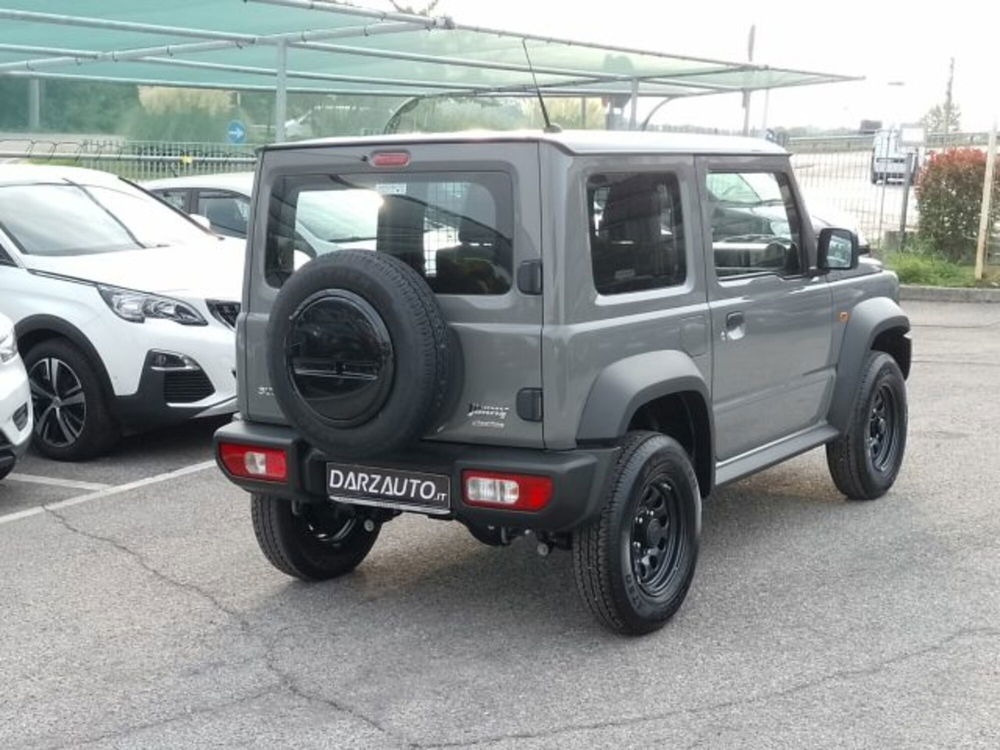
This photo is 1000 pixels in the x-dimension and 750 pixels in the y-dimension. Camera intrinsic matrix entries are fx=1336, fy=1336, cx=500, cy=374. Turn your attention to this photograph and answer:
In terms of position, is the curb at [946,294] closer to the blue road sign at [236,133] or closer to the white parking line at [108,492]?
the blue road sign at [236,133]

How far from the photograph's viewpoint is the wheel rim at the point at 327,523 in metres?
5.50

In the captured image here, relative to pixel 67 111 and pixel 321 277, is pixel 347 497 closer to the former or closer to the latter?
pixel 321 277

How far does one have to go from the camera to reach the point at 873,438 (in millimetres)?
6867

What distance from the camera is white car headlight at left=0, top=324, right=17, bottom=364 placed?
6.86 metres

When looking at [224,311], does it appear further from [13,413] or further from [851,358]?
[851,358]

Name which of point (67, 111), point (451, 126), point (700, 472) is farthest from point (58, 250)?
point (451, 126)

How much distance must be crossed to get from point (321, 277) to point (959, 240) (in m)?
14.9

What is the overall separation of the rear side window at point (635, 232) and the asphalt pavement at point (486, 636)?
4.27 ft

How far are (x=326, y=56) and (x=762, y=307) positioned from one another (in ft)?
40.4

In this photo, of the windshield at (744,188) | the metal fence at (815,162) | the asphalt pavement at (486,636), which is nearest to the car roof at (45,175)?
the asphalt pavement at (486,636)

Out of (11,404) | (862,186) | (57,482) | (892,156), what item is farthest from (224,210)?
(862,186)

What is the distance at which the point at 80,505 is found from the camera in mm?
6859

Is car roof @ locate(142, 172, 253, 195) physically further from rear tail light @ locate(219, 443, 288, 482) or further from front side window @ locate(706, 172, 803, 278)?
rear tail light @ locate(219, 443, 288, 482)

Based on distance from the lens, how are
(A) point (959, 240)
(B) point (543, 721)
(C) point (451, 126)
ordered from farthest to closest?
(C) point (451, 126), (A) point (959, 240), (B) point (543, 721)
